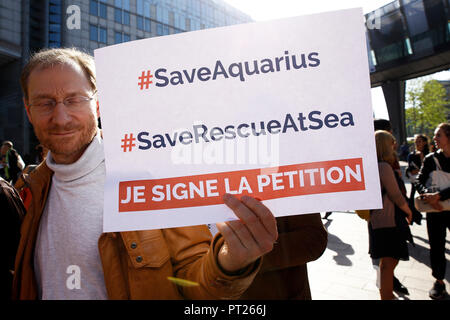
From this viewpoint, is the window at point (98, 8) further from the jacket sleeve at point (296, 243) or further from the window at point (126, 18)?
the jacket sleeve at point (296, 243)

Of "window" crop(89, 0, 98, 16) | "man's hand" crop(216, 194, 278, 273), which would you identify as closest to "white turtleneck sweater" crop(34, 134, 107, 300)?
"man's hand" crop(216, 194, 278, 273)

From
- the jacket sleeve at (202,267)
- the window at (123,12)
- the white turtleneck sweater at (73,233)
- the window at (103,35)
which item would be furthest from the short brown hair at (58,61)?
the window at (123,12)

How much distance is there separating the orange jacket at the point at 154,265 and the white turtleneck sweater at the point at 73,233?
0.19ft

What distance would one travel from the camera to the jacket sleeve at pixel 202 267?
1.04m

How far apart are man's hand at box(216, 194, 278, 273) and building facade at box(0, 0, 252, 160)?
972 inches

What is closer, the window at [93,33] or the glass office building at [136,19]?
the glass office building at [136,19]

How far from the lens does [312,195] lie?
979 millimetres

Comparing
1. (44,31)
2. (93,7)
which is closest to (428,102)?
(93,7)

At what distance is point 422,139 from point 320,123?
601 centimetres

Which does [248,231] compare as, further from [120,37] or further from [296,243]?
[120,37]

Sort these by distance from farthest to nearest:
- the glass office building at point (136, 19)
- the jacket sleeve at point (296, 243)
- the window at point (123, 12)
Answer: the window at point (123, 12)
the glass office building at point (136, 19)
the jacket sleeve at point (296, 243)
